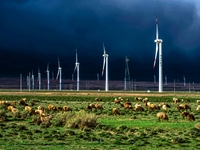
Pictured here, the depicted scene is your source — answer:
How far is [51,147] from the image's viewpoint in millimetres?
27328

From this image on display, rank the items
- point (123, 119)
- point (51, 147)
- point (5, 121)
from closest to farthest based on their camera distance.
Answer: point (51, 147) → point (5, 121) → point (123, 119)

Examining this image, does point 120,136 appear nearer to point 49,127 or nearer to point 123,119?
point 49,127

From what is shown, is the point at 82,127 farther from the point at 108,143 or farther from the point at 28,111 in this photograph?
the point at 28,111

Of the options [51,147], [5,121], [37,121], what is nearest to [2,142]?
[51,147]

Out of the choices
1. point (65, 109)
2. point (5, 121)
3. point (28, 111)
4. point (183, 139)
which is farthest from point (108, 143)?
point (65, 109)

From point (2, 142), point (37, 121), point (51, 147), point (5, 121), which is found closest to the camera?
point (51, 147)

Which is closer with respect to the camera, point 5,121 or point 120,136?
point 120,136

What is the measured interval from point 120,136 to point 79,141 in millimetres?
3924

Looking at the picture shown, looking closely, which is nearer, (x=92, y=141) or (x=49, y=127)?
(x=92, y=141)

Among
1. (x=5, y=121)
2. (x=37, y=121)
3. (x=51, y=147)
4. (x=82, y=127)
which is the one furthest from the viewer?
(x=5, y=121)

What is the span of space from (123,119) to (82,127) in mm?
9943

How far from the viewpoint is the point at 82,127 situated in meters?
37.7

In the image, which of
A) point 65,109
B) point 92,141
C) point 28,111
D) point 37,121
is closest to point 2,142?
point 92,141

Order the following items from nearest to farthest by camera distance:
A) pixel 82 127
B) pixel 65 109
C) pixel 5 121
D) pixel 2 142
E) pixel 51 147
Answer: pixel 51 147 → pixel 2 142 → pixel 82 127 → pixel 5 121 → pixel 65 109
